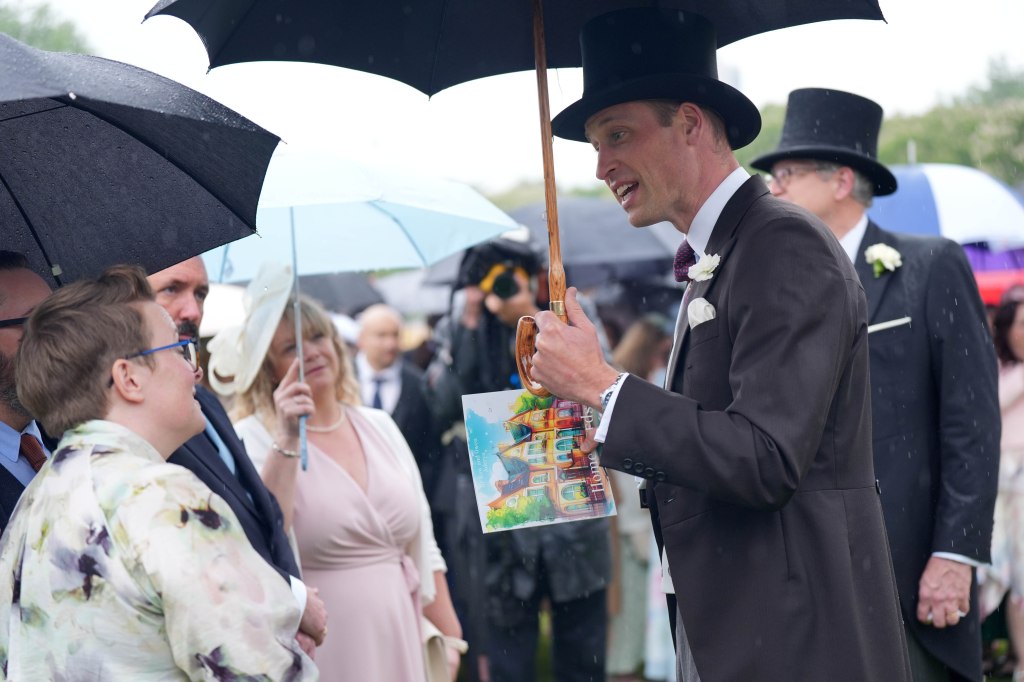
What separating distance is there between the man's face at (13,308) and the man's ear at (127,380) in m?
0.56

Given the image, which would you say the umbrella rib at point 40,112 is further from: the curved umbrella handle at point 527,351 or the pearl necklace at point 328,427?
the pearl necklace at point 328,427

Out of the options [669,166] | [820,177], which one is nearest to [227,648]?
[669,166]

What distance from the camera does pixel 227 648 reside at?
2355mm

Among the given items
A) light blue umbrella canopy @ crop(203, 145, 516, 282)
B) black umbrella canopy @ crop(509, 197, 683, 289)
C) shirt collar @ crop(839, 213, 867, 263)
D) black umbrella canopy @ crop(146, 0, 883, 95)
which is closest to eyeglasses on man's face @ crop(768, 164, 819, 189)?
shirt collar @ crop(839, 213, 867, 263)

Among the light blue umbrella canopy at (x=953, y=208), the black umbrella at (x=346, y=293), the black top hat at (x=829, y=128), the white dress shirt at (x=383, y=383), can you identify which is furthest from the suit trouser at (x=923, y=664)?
the black umbrella at (x=346, y=293)

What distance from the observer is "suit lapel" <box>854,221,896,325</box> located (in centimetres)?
443

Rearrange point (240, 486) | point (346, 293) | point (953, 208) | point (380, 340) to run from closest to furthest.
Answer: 1. point (240, 486)
2. point (953, 208)
3. point (380, 340)
4. point (346, 293)

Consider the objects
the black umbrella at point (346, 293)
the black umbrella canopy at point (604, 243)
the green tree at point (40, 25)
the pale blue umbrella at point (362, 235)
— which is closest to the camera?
the pale blue umbrella at point (362, 235)

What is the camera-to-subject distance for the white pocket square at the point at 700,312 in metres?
2.86

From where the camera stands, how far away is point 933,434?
4371 millimetres

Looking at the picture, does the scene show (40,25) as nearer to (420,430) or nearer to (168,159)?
(420,430)

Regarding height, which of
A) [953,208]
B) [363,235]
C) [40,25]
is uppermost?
[40,25]

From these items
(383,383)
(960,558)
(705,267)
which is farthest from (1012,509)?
→ (383,383)

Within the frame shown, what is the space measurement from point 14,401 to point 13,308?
0.89 ft
